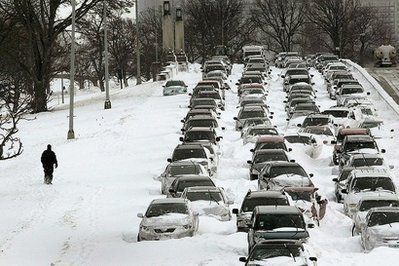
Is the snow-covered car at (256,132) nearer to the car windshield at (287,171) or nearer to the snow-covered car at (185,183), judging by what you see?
the car windshield at (287,171)

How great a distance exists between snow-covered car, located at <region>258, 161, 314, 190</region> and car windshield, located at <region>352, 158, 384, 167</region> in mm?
3091

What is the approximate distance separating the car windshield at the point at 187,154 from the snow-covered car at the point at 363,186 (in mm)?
6718

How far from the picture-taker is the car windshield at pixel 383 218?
18984 millimetres

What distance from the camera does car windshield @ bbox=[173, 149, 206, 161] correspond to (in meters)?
29.5

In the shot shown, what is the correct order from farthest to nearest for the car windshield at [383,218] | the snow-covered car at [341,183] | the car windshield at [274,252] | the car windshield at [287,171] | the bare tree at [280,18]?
the bare tree at [280,18] → the snow-covered car at [341,183] → the car windshield at [287,171] → the car windshield at [383,218] → the car windshield at [274,252]

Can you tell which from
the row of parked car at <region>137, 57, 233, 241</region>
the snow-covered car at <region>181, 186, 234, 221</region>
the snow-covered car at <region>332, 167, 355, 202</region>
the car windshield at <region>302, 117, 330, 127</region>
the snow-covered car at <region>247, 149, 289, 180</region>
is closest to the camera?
the row of parked car at <region>137, 57, 233, 241</region>

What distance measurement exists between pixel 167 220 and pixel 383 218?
5082 mm

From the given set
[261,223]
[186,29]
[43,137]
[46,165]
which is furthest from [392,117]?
[186,29]

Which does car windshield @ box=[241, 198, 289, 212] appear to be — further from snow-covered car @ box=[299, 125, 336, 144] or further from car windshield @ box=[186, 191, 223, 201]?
snow-covered car @ box=[299, 125, 336, 144]

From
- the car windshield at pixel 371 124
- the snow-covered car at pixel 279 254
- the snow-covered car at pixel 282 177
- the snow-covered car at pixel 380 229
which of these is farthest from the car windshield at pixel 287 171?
the car windshield at pixel 371 124

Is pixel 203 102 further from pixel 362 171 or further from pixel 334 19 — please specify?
pixel 334 19

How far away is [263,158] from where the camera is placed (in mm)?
29219

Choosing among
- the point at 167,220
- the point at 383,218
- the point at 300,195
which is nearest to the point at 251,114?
the point at 300,195

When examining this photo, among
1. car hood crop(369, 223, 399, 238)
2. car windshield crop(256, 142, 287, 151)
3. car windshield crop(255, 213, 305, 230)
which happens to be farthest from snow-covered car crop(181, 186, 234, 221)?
car windshield crop(256, 142, 287, 151)
